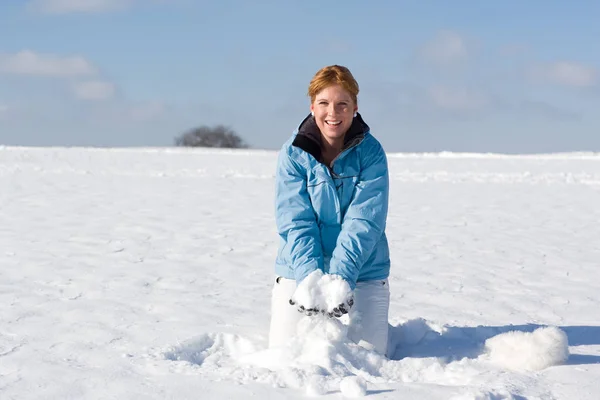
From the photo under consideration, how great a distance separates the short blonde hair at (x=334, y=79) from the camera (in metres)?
3.28

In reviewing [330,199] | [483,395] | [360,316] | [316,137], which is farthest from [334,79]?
[483,395]

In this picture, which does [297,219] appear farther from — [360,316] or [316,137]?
[360,316]

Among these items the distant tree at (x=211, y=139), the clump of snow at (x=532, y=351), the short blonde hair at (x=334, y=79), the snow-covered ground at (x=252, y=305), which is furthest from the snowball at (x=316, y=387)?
the distant tree at (x=211, y=139)

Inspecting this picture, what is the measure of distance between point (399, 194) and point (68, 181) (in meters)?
5.90

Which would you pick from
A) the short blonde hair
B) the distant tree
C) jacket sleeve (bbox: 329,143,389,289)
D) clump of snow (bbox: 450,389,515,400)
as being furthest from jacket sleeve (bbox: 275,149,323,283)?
the distant tree

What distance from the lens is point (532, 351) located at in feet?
10.0

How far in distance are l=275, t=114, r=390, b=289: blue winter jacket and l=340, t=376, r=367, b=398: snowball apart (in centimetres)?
71

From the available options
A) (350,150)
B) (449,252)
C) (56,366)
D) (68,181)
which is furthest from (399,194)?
(56,366)

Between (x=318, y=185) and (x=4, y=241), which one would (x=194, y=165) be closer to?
(x=4, y=241)

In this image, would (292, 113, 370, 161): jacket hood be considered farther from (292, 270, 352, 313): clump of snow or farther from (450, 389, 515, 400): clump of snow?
(450, 389, 515, 400): clump of snow

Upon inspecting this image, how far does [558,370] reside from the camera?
3043 mm

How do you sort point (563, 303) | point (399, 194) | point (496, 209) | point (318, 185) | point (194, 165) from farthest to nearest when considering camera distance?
point (194, 165) → point (399, 194) → point (496, 209) → point (563, 303) → point (318, 185)

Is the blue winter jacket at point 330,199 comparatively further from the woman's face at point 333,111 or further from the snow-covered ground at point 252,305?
the snow-covered ground at point 252,305

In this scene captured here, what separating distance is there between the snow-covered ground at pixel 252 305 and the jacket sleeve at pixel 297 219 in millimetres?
295
